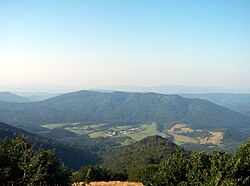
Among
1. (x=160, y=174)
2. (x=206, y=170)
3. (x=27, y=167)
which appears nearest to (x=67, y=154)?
(x=160, y=174)

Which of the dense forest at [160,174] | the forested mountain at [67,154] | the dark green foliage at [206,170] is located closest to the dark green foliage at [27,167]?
the dense forest at [160,174]

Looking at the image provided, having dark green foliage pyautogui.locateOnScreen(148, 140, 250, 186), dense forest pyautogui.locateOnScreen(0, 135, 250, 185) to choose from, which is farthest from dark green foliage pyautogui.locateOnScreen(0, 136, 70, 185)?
dark green foliage pyautogui.locateOnScreen(148, 140, 250, 186)

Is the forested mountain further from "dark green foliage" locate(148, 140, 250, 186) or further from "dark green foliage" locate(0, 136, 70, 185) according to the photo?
"dark green foliage" locate(148, 140, 250, 186)

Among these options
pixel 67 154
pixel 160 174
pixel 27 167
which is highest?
pixel 27 167

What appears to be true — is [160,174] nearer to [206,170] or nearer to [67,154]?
[206,170]

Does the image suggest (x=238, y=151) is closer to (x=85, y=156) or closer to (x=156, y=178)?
(x=156, y=178)
